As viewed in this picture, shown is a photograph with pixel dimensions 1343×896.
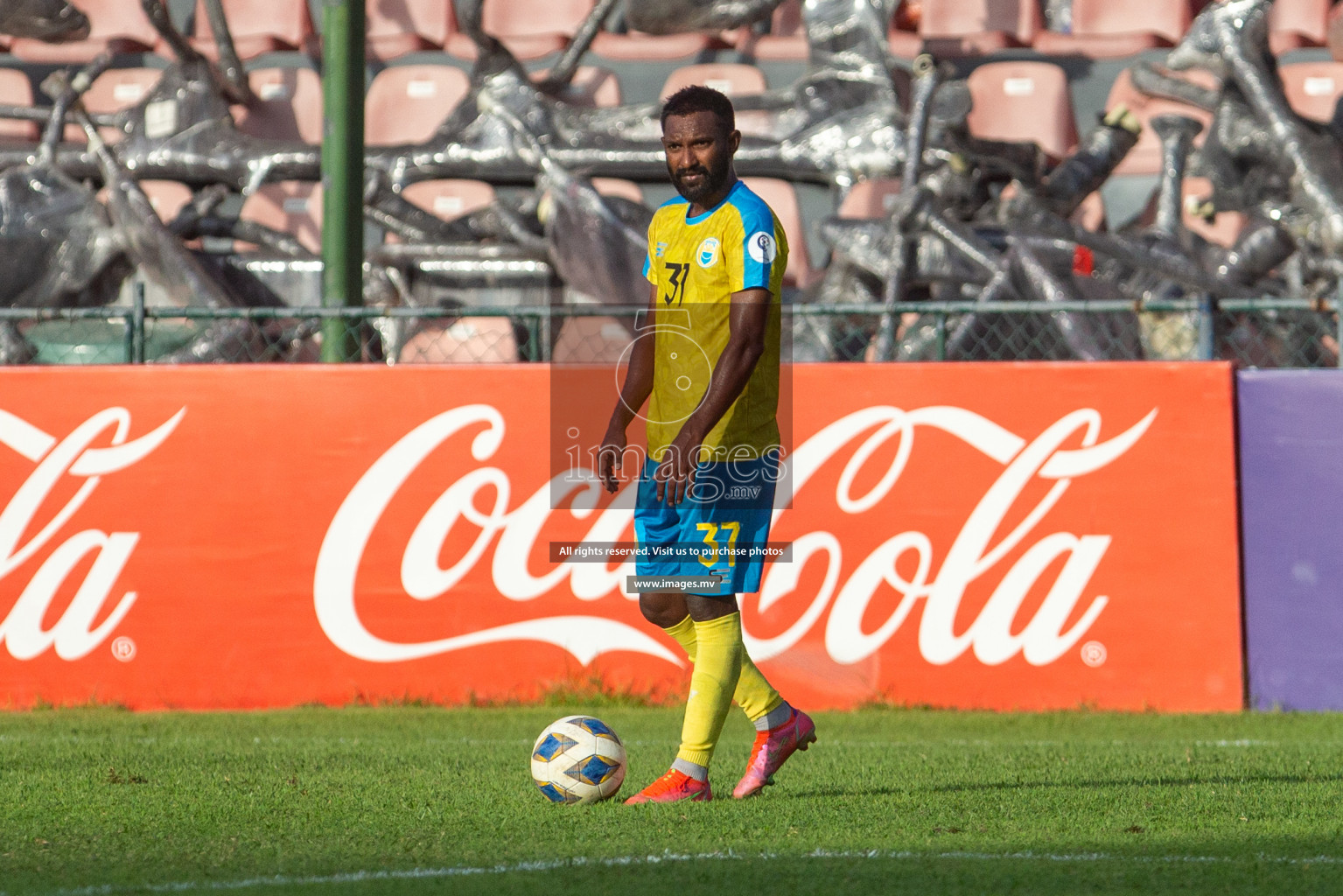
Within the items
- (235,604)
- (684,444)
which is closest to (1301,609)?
(684,444)

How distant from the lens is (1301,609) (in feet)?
24.9

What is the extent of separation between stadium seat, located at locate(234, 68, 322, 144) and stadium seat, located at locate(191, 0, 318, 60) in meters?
0.60

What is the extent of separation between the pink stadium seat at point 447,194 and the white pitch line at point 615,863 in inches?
480

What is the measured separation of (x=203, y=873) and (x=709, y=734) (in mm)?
1543

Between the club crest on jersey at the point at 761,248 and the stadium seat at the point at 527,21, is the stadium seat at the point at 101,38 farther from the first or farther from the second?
the club crest on jersey at the point at 761,248

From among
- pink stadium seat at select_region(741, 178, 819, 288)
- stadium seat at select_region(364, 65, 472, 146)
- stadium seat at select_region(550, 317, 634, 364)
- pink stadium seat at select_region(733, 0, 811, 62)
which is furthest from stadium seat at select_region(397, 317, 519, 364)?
pink stadium seat at select_region(733, 0, 811, 62)

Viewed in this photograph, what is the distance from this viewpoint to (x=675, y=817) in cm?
449

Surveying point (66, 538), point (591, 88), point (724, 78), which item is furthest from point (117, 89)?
point (66, 538)

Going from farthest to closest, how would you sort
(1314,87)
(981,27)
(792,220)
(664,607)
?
(981,27) < (1314,87) < (792,220) < (664,607)

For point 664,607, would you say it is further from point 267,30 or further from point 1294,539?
point 267,30

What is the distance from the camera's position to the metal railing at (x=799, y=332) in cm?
804

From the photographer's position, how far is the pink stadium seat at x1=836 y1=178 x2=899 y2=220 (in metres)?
14.5

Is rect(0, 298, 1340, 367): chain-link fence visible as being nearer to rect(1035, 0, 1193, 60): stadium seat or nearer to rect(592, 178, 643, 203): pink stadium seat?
rect(592, 178, 643, 203): pink stadium seat

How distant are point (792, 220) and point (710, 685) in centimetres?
1058
